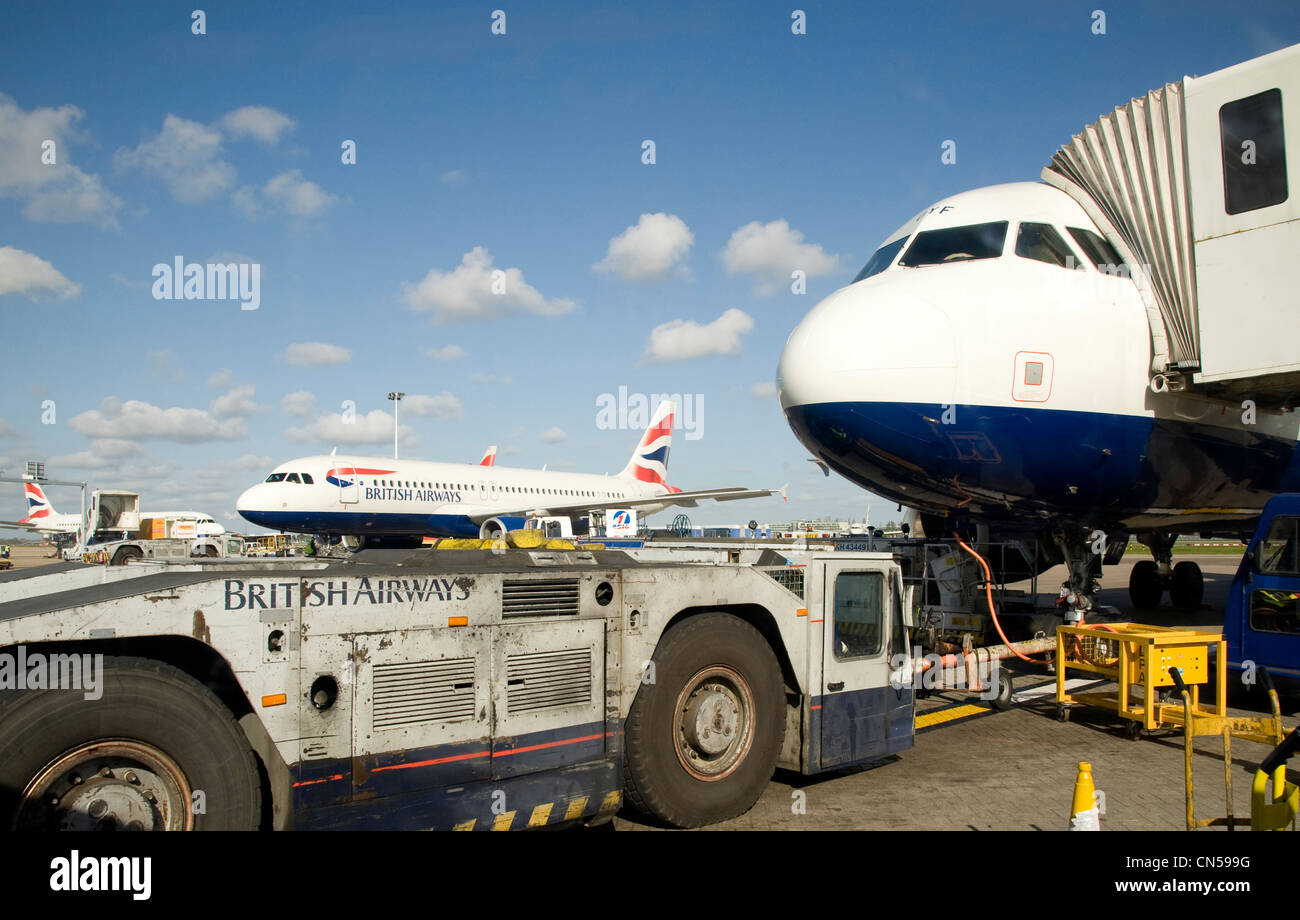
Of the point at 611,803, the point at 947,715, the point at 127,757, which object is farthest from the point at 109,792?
the point at 947,715

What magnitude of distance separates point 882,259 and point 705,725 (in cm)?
652

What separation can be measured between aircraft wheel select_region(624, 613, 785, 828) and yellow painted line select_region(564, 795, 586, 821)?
41cm

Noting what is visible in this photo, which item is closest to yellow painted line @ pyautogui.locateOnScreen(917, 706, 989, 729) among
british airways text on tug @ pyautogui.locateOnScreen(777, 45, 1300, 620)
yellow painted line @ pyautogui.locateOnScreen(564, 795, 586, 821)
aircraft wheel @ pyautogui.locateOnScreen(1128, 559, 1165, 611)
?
british airways text on tug @ pyautogui.locateOnScreen(777, 45, 1300, 620)

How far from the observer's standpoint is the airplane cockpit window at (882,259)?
394 inches

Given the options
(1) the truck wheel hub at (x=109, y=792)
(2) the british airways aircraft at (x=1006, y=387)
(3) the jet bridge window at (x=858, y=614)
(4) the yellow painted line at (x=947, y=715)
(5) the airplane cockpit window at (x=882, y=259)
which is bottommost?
(4) the yellow painted line at (x=947, y=715)

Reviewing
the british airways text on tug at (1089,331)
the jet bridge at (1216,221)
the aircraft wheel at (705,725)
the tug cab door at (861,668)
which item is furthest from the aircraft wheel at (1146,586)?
the aircraft wheel at (705,725)

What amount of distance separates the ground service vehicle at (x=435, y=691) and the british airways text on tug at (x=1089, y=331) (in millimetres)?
2637

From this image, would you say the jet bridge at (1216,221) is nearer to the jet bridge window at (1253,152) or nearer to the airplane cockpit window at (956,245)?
the jet bridge window at (1253,152)

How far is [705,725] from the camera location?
18.9ft

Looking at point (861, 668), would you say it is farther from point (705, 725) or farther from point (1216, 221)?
point (1216, 221)

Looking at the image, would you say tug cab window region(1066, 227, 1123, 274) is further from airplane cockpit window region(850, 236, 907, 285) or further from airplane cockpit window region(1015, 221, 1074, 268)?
airplane cockpit window region(850, 236, 907, 285)

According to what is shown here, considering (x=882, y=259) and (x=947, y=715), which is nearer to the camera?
(x=947, y=715)

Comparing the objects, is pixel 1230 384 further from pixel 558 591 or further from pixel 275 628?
pixel 275 628

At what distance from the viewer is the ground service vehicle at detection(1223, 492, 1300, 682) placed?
8742mm
